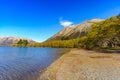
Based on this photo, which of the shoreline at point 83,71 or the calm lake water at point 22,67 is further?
the calm lake water at point 22,67

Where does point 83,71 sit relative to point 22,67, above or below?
above

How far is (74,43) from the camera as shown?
6732 inches

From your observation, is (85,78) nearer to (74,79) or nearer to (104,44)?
(74,79)

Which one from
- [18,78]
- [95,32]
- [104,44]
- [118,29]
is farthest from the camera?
[104,44]

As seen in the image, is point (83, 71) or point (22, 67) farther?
point (22, 67)

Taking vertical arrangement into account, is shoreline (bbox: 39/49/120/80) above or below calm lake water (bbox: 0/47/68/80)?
above

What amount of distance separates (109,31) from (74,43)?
354 feet

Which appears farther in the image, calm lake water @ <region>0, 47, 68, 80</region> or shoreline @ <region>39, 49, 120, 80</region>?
calm lake water @ <region>0, 47, 68, 80</region>

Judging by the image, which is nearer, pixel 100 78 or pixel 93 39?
pixel 100 78

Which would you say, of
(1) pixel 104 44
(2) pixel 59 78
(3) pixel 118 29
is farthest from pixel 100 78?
(1) pixel 104 44

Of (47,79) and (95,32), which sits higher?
(95,32)

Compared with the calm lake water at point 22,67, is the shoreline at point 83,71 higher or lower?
higher

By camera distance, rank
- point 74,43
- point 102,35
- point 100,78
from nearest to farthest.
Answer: point 100,78, point 102,35, point 74,43

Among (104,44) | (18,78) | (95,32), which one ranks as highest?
(95,32)
